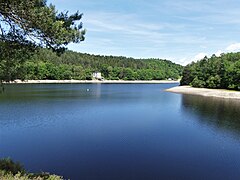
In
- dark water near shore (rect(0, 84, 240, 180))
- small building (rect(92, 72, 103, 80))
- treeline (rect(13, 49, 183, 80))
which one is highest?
treeline (rect(13, 49, 183, 80))

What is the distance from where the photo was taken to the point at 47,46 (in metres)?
9.88

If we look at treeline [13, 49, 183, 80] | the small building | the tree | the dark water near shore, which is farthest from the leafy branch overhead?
the small building

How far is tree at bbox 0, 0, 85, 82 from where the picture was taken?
336 inches

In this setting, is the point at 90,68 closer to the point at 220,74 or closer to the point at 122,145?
the point at 220,74

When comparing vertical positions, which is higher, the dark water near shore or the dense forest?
the dense forest

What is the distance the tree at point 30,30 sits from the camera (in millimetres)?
8539

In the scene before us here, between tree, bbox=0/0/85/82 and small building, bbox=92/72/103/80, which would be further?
small building, bbox=92/72/103/80

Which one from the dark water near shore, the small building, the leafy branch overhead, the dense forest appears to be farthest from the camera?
the small building

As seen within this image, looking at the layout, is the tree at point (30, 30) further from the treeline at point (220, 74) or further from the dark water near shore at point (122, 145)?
the treeline at point (220, 74)

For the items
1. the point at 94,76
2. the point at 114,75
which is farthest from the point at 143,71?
the point at 94,76

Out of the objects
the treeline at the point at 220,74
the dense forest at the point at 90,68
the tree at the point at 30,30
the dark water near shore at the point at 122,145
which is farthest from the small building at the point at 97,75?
the tree at the point at 30,30

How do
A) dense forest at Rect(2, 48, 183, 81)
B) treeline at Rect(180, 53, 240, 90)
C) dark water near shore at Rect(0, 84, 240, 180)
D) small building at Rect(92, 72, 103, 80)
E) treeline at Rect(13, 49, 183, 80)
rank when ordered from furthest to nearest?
small building at Rect(92, 72, 103, 80) < treeline at Rect(13, 49, 183, 80) < dense forest at Rect(2, 48, 183, 81) < treeline at Rect(180, 53, 240, 90) < dark water near shore at Rect(0, 84, 240, 180)

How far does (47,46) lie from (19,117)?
23708 millimetres

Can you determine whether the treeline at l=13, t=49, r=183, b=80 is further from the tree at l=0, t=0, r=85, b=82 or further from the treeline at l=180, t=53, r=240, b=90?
the tree at l=0, t=0, r=85, b=82
